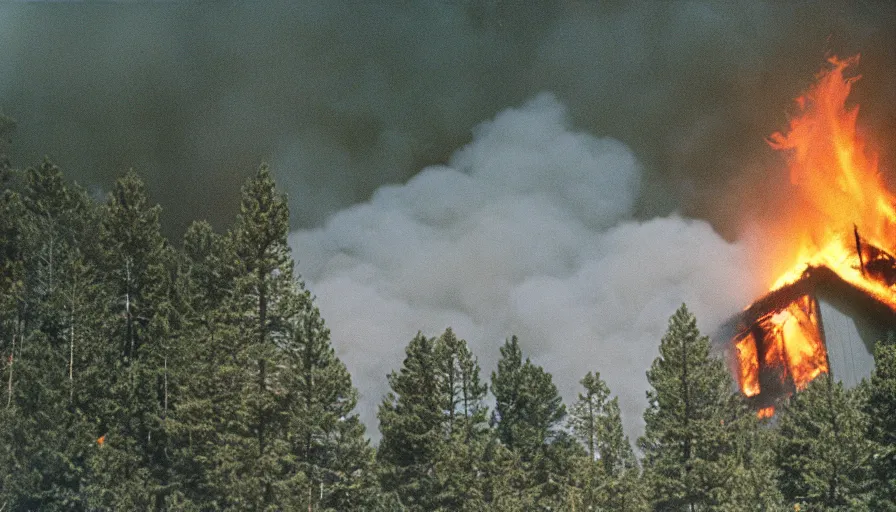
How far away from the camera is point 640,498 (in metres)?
36.5

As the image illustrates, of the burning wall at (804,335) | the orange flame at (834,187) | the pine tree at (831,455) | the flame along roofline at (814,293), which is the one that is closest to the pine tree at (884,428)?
the pine tree at (831,455)

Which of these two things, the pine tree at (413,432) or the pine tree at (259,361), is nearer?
the pine tree at (259,361)

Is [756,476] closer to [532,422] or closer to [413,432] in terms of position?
[532,422]

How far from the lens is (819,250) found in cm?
10050

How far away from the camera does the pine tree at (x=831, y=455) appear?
4622cm

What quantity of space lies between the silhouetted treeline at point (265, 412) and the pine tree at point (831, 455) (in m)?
0.12

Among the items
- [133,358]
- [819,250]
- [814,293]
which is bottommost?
[133,358]

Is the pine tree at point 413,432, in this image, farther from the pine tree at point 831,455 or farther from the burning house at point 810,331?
the burning house at point 810,331

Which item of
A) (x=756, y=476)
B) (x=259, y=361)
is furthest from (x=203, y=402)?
(x=756, y=476)

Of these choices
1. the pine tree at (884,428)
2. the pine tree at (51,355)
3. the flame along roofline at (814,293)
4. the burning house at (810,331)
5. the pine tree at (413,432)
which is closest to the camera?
the pine tree at (884,428)

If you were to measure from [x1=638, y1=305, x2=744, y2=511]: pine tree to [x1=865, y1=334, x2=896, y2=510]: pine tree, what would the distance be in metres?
6.79

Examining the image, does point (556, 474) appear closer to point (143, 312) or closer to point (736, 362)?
point (143, 312)

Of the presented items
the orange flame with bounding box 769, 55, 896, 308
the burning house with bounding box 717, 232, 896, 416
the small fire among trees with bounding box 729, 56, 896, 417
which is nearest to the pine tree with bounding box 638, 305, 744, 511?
the burning house with bounding box 717, 232, 896, 416

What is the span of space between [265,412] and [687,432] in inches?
857
